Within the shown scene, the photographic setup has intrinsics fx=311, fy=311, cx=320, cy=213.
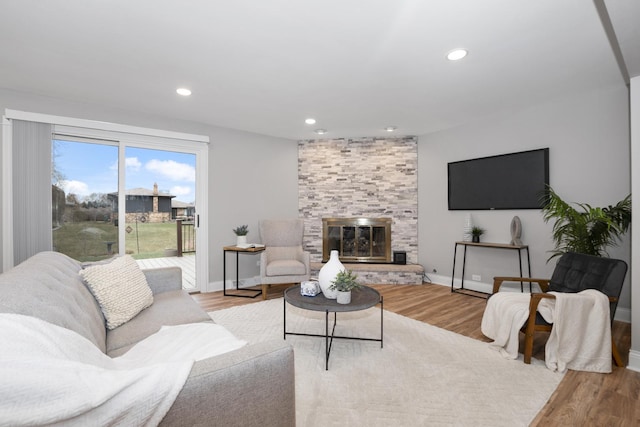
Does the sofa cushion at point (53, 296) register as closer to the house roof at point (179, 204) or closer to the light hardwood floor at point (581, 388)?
the light hardwood floor at point (581, 388)

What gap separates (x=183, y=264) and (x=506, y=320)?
4813mm

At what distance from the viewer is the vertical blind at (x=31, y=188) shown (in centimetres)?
330

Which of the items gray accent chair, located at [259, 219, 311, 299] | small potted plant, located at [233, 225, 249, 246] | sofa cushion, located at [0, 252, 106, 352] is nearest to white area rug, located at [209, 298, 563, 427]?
gray accent chair, located at [259, 219, 311, 299]

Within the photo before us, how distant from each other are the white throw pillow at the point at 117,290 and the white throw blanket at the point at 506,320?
9.07 feet

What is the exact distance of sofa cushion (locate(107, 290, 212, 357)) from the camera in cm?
172

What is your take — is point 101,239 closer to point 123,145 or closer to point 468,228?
point 123,145

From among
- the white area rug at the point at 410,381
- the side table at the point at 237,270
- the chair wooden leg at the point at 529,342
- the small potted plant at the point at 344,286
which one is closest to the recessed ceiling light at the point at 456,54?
the small potted plant at the point at 344,286

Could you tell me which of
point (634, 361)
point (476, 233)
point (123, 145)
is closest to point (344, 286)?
point (634, 361)

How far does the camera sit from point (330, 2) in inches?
75.3

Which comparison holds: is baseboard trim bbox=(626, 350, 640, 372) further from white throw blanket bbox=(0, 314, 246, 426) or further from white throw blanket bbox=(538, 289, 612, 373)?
white throw blanket bbox=(0, 314, 246, 426)

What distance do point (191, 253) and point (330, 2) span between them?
477cm

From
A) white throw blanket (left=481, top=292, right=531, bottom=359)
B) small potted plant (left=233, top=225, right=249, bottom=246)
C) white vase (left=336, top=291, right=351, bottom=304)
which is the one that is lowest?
white throw blanket (left=481, top=292, right=531, bottom=359)

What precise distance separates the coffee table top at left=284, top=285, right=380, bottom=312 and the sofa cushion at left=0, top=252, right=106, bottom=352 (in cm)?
130

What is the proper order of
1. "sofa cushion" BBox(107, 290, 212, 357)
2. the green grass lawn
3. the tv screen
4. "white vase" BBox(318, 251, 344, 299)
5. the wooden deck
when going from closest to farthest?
"sofa cushion" BBox(107, 290, 212, 357)
"white vase" BBox(318, 251, 344, 299)
the green grass lawn
the tv screen
the wooden deck
